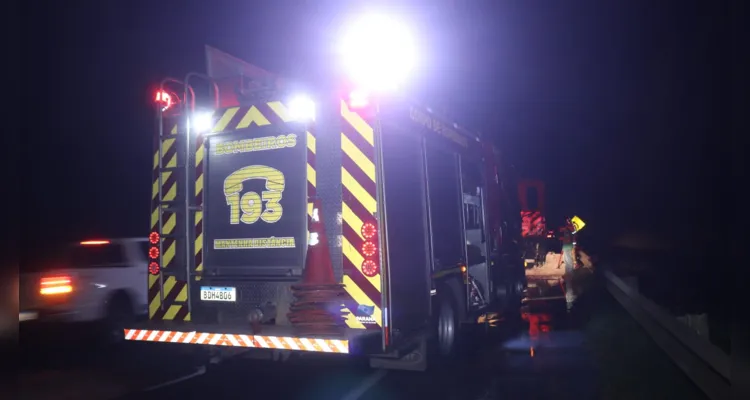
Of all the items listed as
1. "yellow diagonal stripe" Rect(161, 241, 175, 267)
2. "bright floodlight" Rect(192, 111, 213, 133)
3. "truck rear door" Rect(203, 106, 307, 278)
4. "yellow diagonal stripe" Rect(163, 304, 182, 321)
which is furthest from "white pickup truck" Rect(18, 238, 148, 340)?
"bright floodlight" Rect(192, 111, 213, 133)

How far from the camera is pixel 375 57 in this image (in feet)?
20.5

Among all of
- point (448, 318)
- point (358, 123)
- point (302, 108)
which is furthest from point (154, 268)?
point (448, 318)

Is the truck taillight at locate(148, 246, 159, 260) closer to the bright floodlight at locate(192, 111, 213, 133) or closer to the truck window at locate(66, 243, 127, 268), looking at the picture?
the bright floodlight at locate(192, 111, 213, 133)

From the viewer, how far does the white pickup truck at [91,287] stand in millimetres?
9750

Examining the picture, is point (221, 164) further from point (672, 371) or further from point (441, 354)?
point (672, 371)

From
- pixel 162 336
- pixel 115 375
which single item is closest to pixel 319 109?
pixel 162 336

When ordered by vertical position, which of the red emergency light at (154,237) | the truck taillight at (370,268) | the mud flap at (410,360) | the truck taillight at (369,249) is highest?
the red emergency light at (154,237)

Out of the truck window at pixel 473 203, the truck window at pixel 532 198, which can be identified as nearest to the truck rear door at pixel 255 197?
the truck window at pixel 473 203

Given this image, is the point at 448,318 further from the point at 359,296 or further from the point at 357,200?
the point at 357,200

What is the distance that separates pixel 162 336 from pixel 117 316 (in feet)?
16.4

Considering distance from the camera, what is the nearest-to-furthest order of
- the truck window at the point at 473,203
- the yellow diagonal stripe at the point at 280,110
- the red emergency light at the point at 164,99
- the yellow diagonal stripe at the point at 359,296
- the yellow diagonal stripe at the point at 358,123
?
the yellow diagonal stripe at the point at 359,296 < the yellow diagonal stripe at the point at 358,123 < the yellow diagonal stripe at the point at 280,110 < the red emergency light at the point at 164,99 < the truck window at the point at 473,203

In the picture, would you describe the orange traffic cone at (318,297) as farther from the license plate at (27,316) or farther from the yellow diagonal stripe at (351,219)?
the license plate at (27,316)

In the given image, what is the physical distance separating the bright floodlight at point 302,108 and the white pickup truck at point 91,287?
4549mm

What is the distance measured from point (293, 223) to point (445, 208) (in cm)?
250
